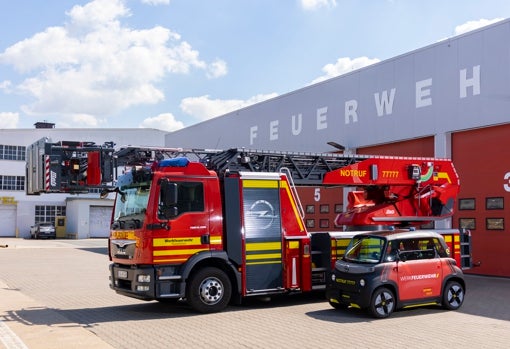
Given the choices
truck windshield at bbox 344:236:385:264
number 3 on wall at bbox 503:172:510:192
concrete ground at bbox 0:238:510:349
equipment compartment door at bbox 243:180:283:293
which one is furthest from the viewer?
number 3 on wall at bbox 503:172:510:192

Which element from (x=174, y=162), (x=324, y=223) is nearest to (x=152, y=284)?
(x=174, y=162)

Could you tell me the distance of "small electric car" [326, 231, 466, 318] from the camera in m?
10.3

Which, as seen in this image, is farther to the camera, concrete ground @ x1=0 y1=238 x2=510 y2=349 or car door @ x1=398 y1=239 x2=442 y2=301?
car door @ x1=398 y1=239 x2=442 y2=301

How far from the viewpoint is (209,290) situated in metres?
10.8

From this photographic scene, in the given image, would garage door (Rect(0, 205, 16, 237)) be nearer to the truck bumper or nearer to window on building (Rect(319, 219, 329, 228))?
window on building (Rect(319, 219, 329, 228))

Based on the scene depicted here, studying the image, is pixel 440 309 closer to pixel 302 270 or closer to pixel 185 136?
pixel 302 270

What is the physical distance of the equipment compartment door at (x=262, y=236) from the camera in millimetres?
11359

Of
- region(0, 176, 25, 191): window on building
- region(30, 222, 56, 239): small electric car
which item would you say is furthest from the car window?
region(0, 176, 25, 191): window on building

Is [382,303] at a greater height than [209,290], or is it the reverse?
[209,290]

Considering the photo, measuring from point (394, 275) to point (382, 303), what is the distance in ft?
1.78

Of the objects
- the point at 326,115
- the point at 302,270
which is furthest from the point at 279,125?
the point at 302,270

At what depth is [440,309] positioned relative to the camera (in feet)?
37.2

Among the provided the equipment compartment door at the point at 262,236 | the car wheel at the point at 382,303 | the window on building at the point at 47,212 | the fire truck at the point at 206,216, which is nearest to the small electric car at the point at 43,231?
the window on building at the point at 47,212

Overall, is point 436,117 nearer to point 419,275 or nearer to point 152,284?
point 419,275
